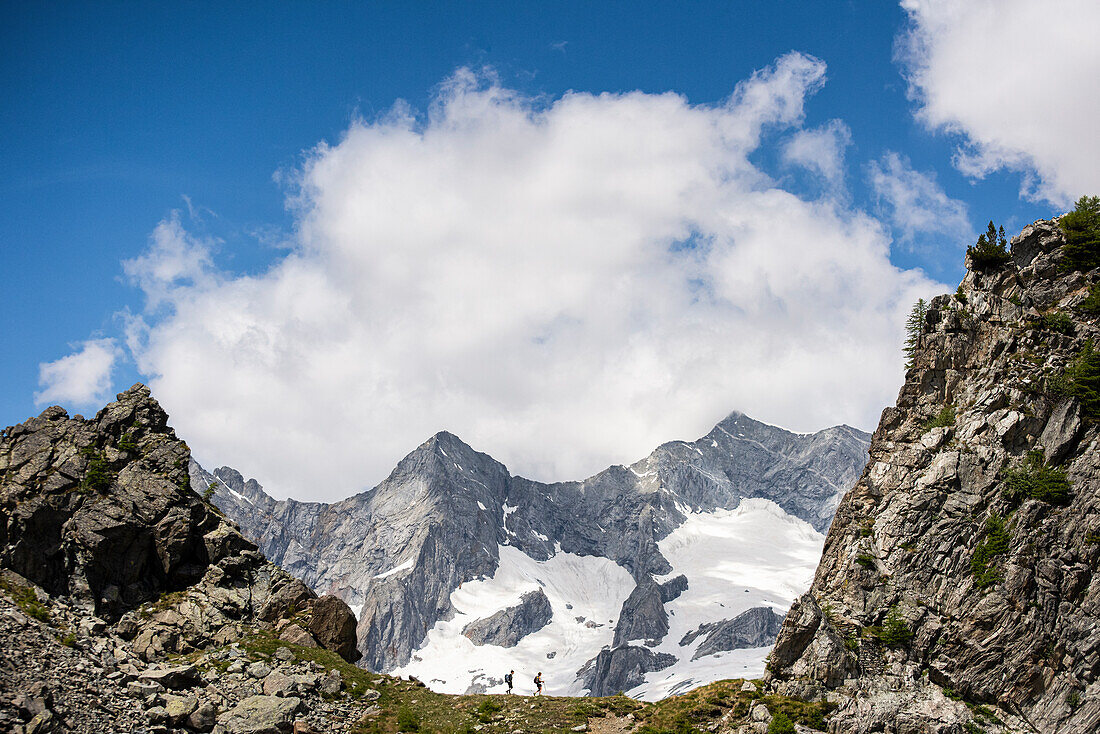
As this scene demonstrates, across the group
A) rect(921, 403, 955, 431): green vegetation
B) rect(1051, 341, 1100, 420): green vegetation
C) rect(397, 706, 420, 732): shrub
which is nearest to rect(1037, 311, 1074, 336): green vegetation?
rect(1051, 341, 1100, 420): green vegetation

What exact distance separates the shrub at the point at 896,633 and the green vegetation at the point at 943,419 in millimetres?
17501

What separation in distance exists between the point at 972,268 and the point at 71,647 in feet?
251

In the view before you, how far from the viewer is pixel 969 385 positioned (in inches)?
2366

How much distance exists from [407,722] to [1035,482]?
1902 inches

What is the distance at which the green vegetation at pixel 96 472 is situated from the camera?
53.5m

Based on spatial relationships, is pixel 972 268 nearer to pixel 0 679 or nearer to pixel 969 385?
pixel 969 385

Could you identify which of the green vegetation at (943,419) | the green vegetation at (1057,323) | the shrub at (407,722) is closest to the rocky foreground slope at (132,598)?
the shrub at (407,722)

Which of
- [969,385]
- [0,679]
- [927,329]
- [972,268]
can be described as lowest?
[0,679]

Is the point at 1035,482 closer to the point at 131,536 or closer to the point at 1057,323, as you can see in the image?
the point at 1057,323

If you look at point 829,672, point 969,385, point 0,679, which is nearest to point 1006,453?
point 969,385

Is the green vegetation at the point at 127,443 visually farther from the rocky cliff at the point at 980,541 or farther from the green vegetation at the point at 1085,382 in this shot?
the green vegetation at the point at 1085,382

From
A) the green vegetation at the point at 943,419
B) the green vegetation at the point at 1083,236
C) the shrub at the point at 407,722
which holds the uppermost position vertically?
the green vegetation at the point at 1083,236

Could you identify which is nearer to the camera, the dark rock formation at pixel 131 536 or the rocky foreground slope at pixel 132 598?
the rocky foreground slope at pixel 132 598

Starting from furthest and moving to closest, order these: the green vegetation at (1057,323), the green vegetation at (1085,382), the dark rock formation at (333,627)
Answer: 1. the green vegetation at (1057,323)
2. the dark rock formation at (333,627)
3. the green vegetation at (1085,382)
